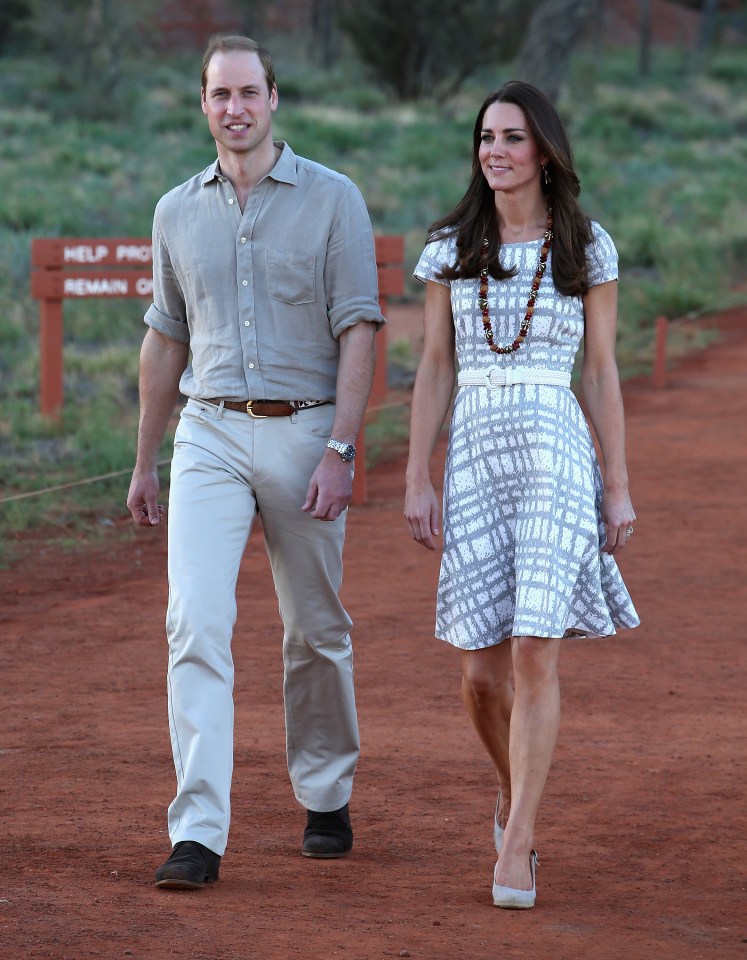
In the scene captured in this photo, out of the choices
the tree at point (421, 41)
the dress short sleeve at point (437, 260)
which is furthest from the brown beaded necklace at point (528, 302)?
the tree at point (421, 41)

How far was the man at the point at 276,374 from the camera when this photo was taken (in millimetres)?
4301

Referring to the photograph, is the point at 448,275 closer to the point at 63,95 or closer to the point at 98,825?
the point at 98,825

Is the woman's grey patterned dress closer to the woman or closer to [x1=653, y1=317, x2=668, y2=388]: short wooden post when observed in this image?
the woman

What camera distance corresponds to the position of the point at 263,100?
4352mm

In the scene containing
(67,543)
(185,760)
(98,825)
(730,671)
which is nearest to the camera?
(185,760)

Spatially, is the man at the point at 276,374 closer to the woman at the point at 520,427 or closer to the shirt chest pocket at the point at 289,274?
the shirt chest pocket at the point at 289,274

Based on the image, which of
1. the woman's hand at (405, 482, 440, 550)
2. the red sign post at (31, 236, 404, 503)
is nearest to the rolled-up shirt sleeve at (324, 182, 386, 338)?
the woman's hand at (405, 482, 440, 550)

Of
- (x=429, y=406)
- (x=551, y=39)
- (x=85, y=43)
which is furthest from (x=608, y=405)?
(x=85, y=43)

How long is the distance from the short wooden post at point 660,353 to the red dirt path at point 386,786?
4.83 m

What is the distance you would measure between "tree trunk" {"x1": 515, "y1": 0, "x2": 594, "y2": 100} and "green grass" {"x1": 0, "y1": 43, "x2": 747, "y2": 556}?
5.98 ft

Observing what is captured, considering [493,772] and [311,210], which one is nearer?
[311,210]

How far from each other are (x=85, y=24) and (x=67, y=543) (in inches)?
1091

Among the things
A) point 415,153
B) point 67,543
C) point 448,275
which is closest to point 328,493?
point 448,275

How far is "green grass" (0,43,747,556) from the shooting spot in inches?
489
